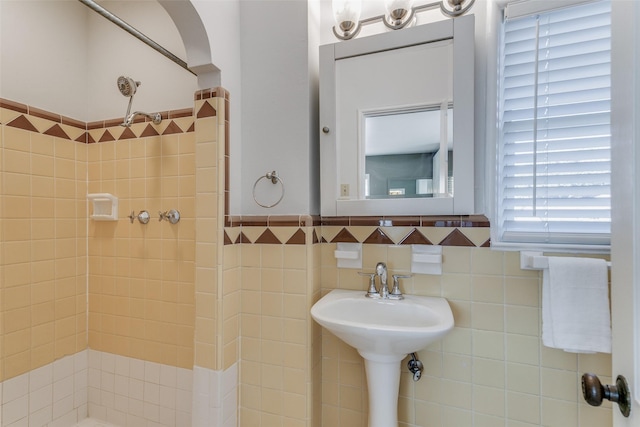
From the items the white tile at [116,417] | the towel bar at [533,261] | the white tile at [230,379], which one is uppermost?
the towel bar at [533,261]

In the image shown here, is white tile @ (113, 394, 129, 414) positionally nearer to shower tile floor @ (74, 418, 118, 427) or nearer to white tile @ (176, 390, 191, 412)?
shower tile floor @ (74, 418, 118, 427)

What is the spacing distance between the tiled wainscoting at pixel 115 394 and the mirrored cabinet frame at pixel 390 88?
3.21ft

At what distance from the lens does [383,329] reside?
945 mm

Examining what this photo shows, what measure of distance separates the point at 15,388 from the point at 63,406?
292 mm

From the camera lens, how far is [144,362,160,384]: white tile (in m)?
1.54

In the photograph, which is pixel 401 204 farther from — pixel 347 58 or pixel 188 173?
pixel 188 173

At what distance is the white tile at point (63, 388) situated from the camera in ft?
5.06

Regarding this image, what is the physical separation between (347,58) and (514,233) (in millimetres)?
1080

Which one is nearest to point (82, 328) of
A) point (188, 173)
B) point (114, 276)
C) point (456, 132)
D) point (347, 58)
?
point (114, 276)

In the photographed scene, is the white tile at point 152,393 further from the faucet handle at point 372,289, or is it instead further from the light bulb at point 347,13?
the light bulb at point 347,13

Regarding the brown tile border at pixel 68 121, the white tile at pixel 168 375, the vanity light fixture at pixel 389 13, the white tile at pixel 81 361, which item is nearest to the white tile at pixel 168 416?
the white tile at pixel 168 375

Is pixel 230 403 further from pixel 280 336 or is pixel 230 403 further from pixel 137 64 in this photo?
pixel 137 64

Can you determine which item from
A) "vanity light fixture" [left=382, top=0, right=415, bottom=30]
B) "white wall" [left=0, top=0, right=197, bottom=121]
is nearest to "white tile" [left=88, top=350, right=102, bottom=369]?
"white wall" [left=0, top=0, right=197, bottom=121]

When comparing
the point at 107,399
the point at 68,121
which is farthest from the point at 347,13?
the point at 107,399
